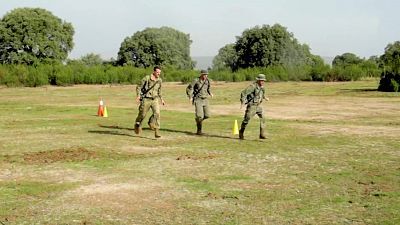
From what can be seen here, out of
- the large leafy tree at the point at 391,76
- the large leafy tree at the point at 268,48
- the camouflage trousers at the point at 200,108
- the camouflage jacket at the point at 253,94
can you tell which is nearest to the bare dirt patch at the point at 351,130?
the camouflage jacket at the point at 253,94

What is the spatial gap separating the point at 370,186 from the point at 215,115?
14772 millimetres

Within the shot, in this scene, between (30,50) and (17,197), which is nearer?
(17,197)

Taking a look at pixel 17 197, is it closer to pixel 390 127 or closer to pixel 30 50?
pixel 390 127

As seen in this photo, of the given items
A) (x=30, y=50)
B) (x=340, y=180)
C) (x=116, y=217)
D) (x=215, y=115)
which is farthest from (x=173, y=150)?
(x=30, y=50)

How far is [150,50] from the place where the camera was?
9238cm

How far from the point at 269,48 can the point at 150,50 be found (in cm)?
2070

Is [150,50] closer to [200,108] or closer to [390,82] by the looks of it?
[390,82]

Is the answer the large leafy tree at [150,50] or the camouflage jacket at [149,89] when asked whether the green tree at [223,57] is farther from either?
the camouflage jacket at [149,89]

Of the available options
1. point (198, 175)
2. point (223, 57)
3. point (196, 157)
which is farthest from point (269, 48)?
point (198, 175)

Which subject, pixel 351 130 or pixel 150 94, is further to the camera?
pixel 351 130

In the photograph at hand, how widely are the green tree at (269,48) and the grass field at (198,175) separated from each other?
71351mm

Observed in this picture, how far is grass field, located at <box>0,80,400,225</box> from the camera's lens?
729 centimetres

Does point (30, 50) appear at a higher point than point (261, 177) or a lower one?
higher

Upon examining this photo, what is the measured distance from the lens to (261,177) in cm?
964
